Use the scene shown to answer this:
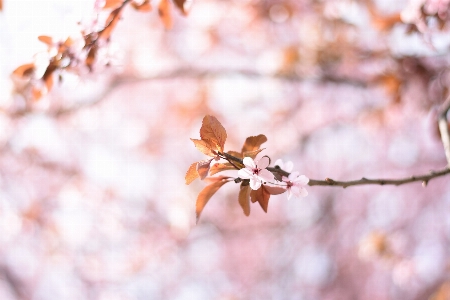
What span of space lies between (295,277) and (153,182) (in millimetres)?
2079

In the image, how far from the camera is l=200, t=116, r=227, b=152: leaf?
0.71m

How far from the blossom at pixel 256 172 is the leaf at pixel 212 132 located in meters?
0.07

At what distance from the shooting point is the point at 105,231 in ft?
14.9

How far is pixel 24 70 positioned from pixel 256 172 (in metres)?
0.60

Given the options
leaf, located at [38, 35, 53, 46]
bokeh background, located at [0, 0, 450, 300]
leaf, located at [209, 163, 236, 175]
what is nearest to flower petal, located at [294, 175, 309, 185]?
leaf, located at [209, 163, 236, 175]

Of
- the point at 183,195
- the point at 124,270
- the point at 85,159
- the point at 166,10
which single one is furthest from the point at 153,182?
the point at 166,10

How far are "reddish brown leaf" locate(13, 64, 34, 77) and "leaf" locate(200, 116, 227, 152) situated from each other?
0.49 metres

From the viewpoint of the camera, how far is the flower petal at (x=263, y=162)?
684mm

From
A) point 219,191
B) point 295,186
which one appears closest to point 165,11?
point 295,186

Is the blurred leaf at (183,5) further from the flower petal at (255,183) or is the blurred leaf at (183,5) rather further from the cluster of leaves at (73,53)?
the flower petal at (255,183)

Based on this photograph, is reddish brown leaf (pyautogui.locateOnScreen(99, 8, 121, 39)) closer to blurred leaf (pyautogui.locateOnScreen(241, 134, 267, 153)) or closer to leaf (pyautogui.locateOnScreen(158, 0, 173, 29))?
leaf (pyautogui.locateOnScreen(158, 0, 173, 29))

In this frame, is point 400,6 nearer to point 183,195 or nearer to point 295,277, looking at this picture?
point 183,195

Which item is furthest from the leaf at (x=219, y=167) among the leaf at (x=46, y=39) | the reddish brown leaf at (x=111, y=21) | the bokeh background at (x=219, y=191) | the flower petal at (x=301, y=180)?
the bokeh background at (x=219, y=191)

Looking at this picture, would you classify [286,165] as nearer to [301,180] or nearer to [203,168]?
[301,180]
